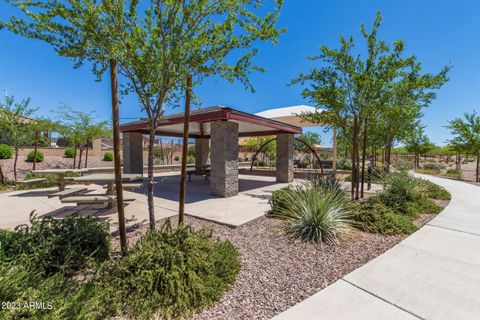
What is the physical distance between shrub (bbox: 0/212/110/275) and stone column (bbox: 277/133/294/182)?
879 centimetres

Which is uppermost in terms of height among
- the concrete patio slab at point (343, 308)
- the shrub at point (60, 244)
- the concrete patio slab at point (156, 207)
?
the shrub at point (60, 244)

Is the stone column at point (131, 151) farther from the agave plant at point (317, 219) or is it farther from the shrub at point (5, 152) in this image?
the shrub at point (5, 152)

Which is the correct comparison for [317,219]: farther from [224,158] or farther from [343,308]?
[224,158]

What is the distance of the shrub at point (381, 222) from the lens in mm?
4211

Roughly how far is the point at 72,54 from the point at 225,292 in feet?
11.5

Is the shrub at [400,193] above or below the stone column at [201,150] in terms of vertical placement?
below

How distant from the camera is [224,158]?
7059 millimetres

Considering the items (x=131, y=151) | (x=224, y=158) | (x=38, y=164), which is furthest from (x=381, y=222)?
(x=38, y=164)

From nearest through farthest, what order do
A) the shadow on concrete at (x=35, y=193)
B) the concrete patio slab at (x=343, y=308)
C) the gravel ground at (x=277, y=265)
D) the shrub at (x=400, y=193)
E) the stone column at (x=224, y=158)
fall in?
the concrete patio slab at (x=343, y=308), the gravel ground at (x=277, y=265), the shrub at (x=400, y=193), the stone column at (x=224, y=158), the shadow on concrete at (x=35, y=193)

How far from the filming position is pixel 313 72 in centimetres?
643

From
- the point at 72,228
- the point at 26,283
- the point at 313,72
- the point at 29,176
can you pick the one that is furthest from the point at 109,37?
the point at 29,176

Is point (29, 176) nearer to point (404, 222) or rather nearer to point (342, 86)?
point (342, 86)

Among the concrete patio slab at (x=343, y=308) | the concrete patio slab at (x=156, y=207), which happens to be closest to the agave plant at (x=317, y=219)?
the concrete patio slab at (x=156, y=207)

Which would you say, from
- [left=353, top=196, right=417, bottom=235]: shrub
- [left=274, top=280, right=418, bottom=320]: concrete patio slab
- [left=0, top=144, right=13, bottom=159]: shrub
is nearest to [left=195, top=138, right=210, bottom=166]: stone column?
[left=353, top=196, right=417, bottom=235]: shrub
